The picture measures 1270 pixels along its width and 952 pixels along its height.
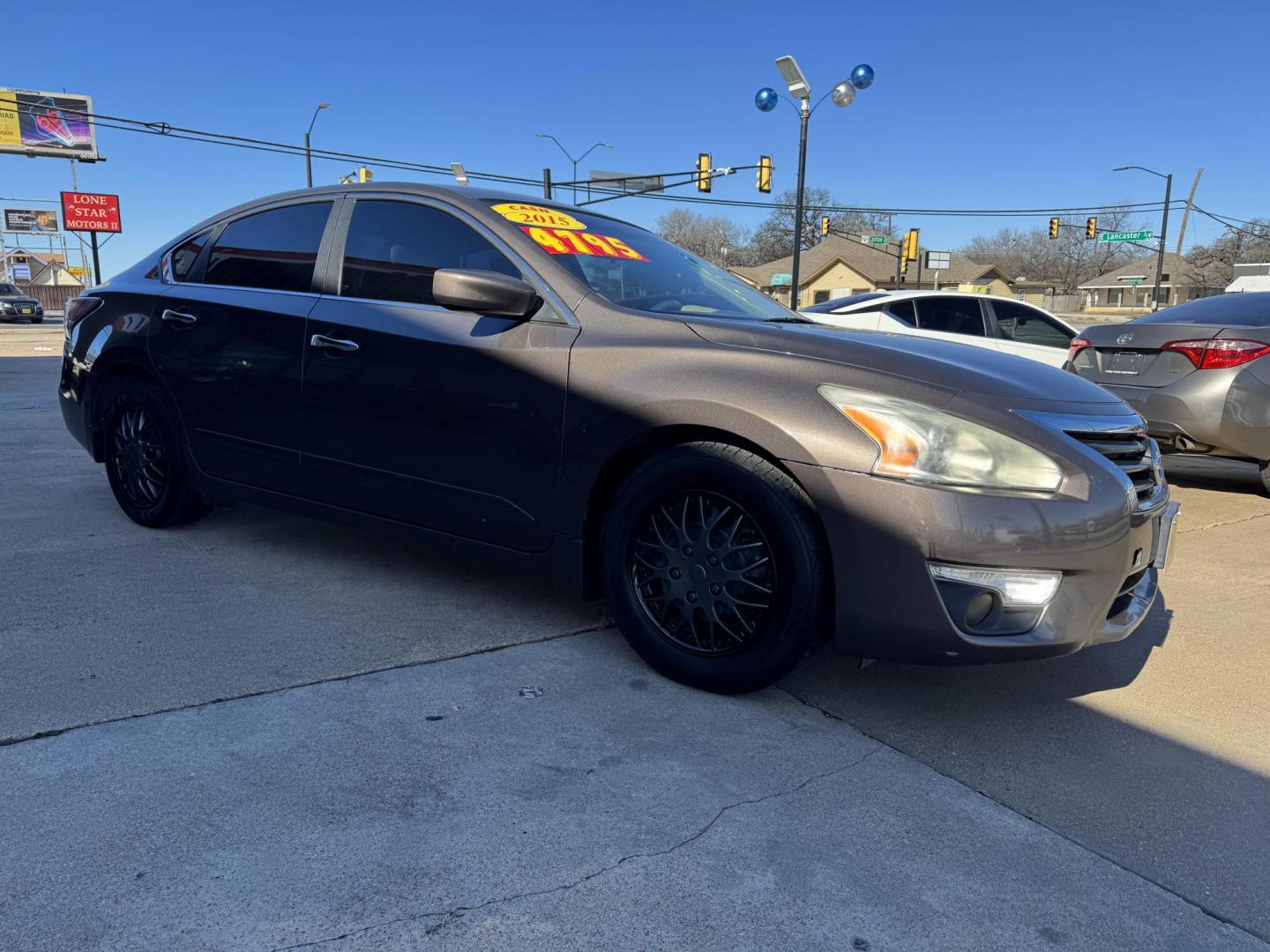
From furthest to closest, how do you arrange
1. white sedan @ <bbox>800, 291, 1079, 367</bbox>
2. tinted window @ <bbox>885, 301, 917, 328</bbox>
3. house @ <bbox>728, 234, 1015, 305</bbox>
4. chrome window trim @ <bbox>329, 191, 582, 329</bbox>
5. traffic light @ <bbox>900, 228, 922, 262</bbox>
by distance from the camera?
house @ <bbox>728, 234, 1015, 305</bbox> < traffic light @ <bbox>900, 228, 922, 262</bbox> < tinted window @ <bbox>885, 301, 917, 328</bbox> < white sedan @ <bbox>800, 291, 1079, 367</bbox> < chrome window trim @ <bbox>329, 191, 582, 329</bbox>

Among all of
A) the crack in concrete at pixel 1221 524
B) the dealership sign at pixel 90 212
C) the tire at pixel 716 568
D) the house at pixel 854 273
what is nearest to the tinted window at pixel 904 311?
the crack in concrete at pixel 1221 524

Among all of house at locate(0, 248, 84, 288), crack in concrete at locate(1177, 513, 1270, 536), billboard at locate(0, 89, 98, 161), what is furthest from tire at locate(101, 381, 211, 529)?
house at locate(0, 248, 84, 288)

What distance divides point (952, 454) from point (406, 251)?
86.8 inches

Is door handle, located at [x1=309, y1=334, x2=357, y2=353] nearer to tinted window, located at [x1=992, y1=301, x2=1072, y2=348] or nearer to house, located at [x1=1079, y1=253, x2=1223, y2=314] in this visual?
tinted window, located at [x1=992, y1=301, x2=1072, y2=348]

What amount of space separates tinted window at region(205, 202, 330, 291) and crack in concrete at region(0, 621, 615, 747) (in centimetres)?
168

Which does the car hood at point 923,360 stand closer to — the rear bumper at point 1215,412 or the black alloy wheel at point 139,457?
the black alloy wheel at point 139,457

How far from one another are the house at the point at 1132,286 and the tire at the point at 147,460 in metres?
86.9

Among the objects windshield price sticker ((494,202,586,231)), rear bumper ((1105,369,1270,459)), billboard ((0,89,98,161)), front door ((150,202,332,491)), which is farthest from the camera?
billboard ((0,89,98,161))

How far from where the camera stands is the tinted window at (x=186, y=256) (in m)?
4.28

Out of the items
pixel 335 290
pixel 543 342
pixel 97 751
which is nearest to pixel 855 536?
pixel 543 342

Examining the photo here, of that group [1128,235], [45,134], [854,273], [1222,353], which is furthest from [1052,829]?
[854,273]

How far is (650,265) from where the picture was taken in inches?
144

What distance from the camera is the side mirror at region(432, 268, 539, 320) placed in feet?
9.85

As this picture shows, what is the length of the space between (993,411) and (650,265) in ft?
5.27
